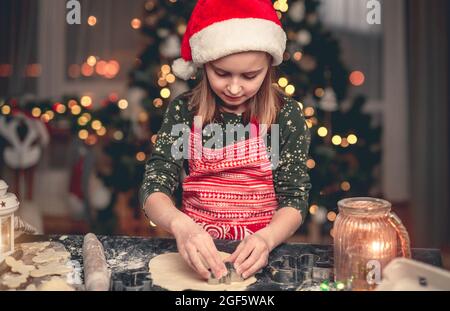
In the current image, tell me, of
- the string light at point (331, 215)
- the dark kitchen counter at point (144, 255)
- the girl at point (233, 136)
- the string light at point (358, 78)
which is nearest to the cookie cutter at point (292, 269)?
the dark kitchen counter at point (144, 255)

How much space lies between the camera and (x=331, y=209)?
3449mm

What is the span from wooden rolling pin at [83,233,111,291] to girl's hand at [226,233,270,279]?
11.1 inches

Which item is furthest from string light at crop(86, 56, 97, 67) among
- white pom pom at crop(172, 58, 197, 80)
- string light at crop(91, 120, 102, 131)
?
white pom pom at crop(172, 58, 197, 80)

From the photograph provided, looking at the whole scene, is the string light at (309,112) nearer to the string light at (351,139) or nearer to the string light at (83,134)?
the string light at (351,139)

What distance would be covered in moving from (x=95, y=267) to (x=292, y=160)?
0.73 meters

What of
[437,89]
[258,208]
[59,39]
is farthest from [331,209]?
[59,39]

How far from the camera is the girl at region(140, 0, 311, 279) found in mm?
1671

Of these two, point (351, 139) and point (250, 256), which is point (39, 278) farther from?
point (351, 139)

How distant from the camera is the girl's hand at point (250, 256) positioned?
53.7 inches

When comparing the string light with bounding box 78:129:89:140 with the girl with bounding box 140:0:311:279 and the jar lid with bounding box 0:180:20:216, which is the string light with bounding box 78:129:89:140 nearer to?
the girl with bounding box 140:0:311:279

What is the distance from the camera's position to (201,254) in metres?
1.36

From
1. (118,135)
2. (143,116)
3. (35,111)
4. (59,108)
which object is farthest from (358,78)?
(35,111)

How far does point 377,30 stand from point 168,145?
3.23 metres
